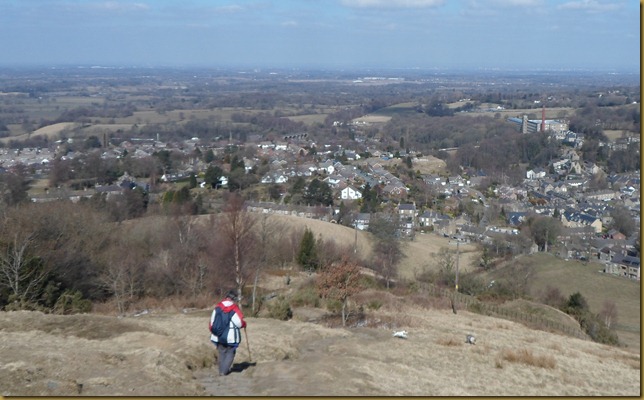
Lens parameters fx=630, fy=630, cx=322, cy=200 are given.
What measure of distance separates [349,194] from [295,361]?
116ft

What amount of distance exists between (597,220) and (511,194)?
961cm

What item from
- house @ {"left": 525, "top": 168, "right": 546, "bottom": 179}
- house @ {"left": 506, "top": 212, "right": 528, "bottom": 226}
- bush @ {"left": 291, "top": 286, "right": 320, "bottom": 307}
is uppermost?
bush @ {"left": 291, "top": 286, "right": 320, "bottom": 307}

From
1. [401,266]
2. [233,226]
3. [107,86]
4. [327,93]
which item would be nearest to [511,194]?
[401,266]

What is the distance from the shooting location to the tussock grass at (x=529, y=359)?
9117 millimetres

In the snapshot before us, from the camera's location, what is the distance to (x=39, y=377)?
6535 millimetres

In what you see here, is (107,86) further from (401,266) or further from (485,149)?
(401,266)

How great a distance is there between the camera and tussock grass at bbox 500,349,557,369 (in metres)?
9.12

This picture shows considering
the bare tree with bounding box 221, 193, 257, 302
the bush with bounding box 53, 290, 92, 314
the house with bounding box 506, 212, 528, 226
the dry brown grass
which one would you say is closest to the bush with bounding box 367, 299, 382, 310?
the bare tree with bounding box 221, 193, 257, 302

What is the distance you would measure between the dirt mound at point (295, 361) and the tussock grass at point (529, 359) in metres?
0.02

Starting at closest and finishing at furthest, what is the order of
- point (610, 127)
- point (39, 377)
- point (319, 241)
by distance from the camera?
1. point (39, 377)
2. point (319, 241)
3. point (610, 127)

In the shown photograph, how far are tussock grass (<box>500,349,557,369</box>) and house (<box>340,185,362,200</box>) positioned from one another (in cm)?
3340

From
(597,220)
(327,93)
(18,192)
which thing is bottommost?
(597,220)

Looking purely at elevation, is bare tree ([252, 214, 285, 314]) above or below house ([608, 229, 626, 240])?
above

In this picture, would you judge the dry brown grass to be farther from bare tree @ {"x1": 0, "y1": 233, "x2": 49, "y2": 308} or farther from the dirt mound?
bare tree @ {"x1": 0, "y1": 233, "x2": 49, "y2": 308}
